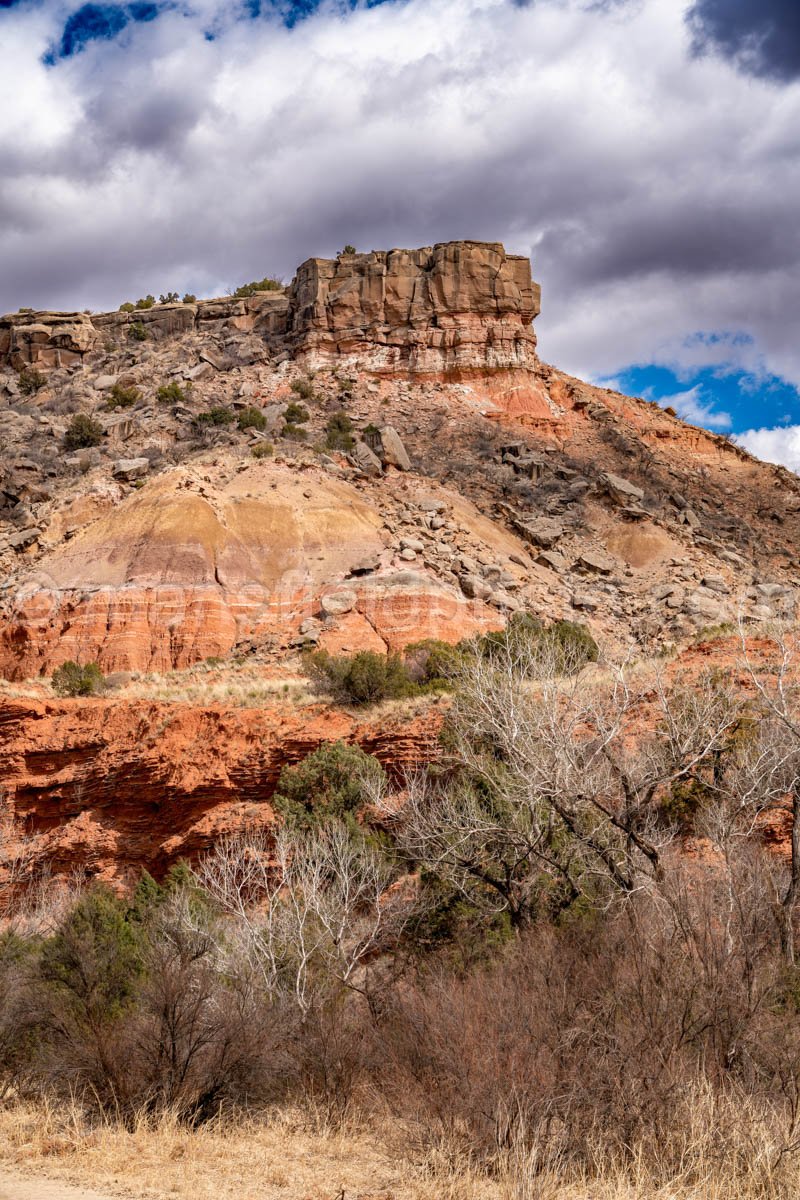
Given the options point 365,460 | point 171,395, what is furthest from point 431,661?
point 171,395

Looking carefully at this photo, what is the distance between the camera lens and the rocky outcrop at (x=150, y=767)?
24.4 m

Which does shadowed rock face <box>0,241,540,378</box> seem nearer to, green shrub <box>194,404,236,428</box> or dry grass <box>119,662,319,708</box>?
green shrub <box>194,404,236,428</box>

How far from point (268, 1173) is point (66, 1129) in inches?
112

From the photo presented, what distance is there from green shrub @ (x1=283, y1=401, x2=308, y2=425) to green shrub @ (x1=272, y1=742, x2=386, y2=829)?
98.9 feet

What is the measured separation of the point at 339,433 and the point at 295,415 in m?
3.07

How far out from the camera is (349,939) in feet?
57.8

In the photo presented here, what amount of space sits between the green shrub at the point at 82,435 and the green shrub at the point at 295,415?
9210mm

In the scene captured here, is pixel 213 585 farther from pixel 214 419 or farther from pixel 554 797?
pixel 554 797

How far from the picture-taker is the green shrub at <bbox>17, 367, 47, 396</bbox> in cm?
6438

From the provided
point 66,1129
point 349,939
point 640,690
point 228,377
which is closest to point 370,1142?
point 66,1129

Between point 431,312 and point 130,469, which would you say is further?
point 431,312

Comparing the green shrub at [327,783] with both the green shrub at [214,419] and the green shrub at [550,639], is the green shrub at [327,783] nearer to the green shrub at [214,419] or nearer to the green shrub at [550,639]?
the green shrub at [550,639]

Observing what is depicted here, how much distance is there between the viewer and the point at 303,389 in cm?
5512

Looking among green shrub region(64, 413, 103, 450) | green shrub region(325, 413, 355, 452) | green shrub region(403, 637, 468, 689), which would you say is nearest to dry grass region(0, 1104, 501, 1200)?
green shrub region(403, 637, 468, 689)
